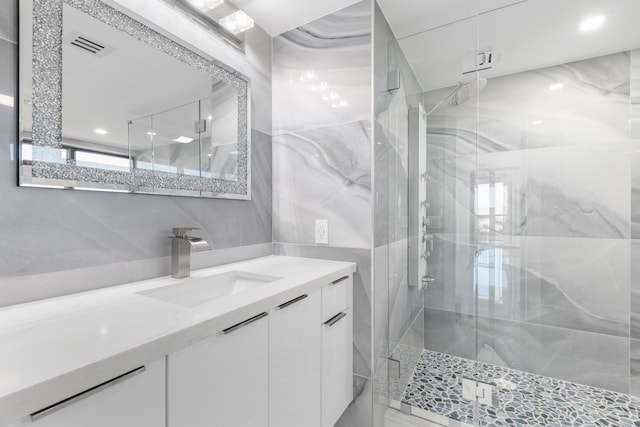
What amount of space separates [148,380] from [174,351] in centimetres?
6

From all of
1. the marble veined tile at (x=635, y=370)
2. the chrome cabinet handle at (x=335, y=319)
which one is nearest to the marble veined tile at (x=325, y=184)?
the chrome cabinet handle at (x=335, y=319)

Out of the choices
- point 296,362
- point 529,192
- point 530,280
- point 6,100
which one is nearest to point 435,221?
point 529,192

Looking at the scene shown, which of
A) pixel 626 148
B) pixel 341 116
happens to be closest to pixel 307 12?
pixel 341 116

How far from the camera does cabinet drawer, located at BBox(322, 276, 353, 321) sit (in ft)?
3.97

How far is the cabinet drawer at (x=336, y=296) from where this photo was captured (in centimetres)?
121

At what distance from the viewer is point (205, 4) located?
1.32 metres

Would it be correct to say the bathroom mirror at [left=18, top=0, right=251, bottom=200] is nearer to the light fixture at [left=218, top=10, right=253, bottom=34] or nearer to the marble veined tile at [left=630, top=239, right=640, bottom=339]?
the light fixture at [left=218, top=10, right=253, bottom=34]

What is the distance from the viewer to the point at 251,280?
4.05ft

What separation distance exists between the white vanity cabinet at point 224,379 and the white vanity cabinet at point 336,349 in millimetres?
392

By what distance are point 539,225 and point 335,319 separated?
5.61 feet

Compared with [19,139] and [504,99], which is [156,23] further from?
[504,99]

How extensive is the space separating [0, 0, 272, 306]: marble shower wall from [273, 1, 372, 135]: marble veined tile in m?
0.40

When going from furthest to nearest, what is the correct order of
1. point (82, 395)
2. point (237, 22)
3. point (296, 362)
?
1. point (237, 22)
2. point (296, 362)
3. point (82, 395)

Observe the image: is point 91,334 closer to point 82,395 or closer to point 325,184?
point 82,395
